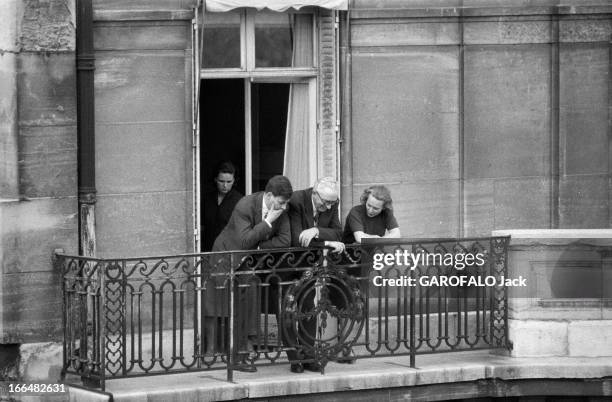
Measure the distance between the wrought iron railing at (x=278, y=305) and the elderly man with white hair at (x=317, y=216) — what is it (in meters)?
0.13

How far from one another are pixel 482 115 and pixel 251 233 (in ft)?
11.7

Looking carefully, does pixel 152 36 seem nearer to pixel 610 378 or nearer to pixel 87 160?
pixel 87 160

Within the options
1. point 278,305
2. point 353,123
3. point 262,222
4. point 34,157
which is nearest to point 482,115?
point 353,123

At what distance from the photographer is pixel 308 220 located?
Result: 14320 millimetres

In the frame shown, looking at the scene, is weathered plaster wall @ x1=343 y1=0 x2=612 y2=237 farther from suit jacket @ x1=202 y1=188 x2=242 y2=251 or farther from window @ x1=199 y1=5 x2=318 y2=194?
suit jacket @ x1=202 y1=188 x2=242 y2=251

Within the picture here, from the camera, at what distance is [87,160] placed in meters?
14.8

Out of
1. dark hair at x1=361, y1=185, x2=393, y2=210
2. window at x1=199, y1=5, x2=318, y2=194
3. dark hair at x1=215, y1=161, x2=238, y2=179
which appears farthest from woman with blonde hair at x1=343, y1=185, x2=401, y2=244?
window at x1=199, y1=5, x2=318, y2=194

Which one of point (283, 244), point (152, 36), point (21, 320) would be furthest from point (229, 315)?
point (152, 36)

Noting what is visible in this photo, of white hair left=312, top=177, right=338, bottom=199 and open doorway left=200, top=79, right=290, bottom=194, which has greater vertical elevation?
open doorway left=200, top=79, right=290, bottom=194

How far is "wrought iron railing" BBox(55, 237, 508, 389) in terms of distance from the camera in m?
13.5

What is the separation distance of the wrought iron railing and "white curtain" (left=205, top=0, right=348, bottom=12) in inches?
98.8

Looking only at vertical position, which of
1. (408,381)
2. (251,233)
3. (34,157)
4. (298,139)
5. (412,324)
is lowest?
(408,381)

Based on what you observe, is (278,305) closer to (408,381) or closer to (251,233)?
(251,233)

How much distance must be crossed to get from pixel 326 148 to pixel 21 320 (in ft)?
11.6
